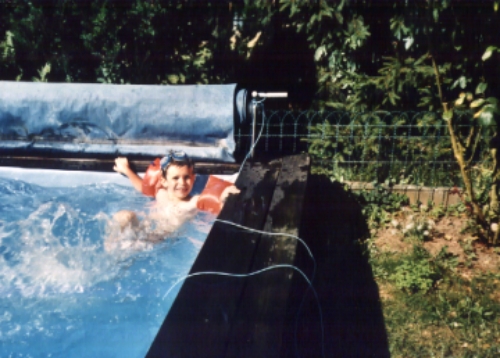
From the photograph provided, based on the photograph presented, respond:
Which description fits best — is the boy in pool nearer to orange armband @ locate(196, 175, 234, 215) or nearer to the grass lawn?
orange armband @ locate(196, 175, 234, 215)

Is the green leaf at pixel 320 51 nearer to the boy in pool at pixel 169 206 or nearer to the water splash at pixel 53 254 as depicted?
the boy in pool at pixel 169 206

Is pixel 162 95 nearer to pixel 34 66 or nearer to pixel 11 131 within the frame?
pixel 11 131

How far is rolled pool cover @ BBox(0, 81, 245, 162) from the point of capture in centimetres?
501

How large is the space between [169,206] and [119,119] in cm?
113

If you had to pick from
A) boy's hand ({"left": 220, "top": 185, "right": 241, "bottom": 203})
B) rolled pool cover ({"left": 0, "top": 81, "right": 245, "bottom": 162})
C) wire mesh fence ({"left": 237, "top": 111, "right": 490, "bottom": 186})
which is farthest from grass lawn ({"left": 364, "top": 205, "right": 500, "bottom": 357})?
rolled pool cover ({"left": 0, "top": 81, "right": 245, "bottom": 162})

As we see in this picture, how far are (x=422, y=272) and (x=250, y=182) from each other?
160 centimetres

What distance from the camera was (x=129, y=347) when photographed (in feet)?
11.7

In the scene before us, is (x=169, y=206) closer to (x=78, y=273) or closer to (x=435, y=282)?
(x=78, y=273)

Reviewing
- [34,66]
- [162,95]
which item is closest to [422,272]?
[162,95]

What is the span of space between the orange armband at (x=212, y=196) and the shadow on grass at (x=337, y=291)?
831mm

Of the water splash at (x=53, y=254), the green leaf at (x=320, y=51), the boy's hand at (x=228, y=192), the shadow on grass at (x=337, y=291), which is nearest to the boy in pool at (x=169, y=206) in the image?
the water splash at (x=53, y=254)

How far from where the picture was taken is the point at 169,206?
187 inches

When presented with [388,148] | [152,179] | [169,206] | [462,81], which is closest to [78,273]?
[169,206]

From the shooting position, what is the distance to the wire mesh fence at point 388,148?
5.24 m
